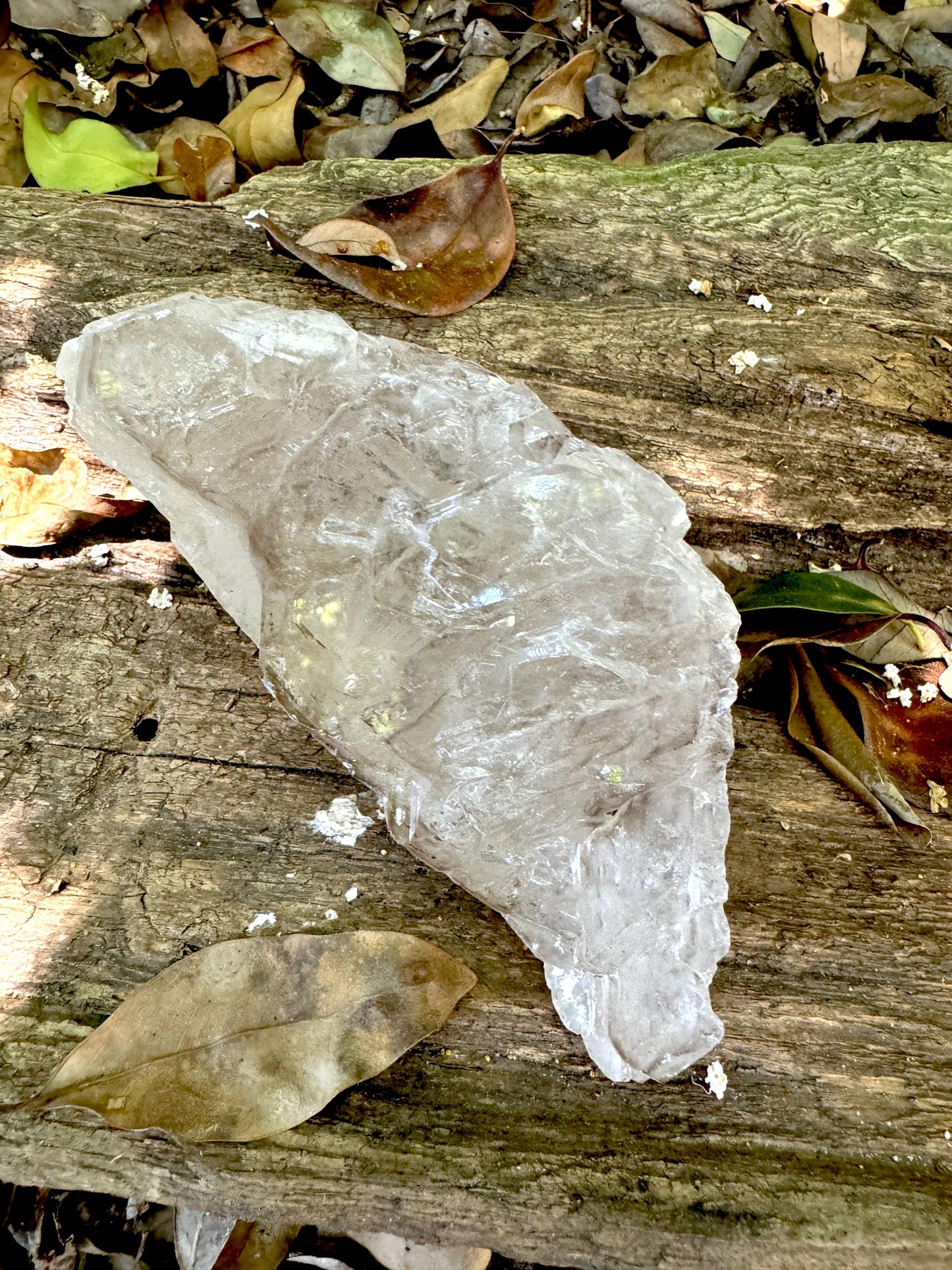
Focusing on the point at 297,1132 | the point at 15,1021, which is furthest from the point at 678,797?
the point at 15,1021

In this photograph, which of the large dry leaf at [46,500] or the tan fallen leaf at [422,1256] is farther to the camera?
the tan fallen leaf at [422,1256]

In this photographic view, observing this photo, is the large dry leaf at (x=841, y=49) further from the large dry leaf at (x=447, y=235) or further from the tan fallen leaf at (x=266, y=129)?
the tan fallen leaf at (x=266, y=129)

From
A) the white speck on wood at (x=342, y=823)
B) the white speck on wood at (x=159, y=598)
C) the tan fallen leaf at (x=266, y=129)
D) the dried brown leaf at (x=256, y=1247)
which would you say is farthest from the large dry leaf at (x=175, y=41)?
the dried brown leaf at (x=256, y=1247)

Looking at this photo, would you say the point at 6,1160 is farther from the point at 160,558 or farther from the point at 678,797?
the point at 678,797

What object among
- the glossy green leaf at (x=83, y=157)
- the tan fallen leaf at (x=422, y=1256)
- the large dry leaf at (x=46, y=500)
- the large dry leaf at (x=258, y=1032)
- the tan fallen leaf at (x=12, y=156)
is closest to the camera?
the large dry leaf at (x=258, y=1032)

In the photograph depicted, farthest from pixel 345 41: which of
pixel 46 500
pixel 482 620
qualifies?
pixel 482 620
